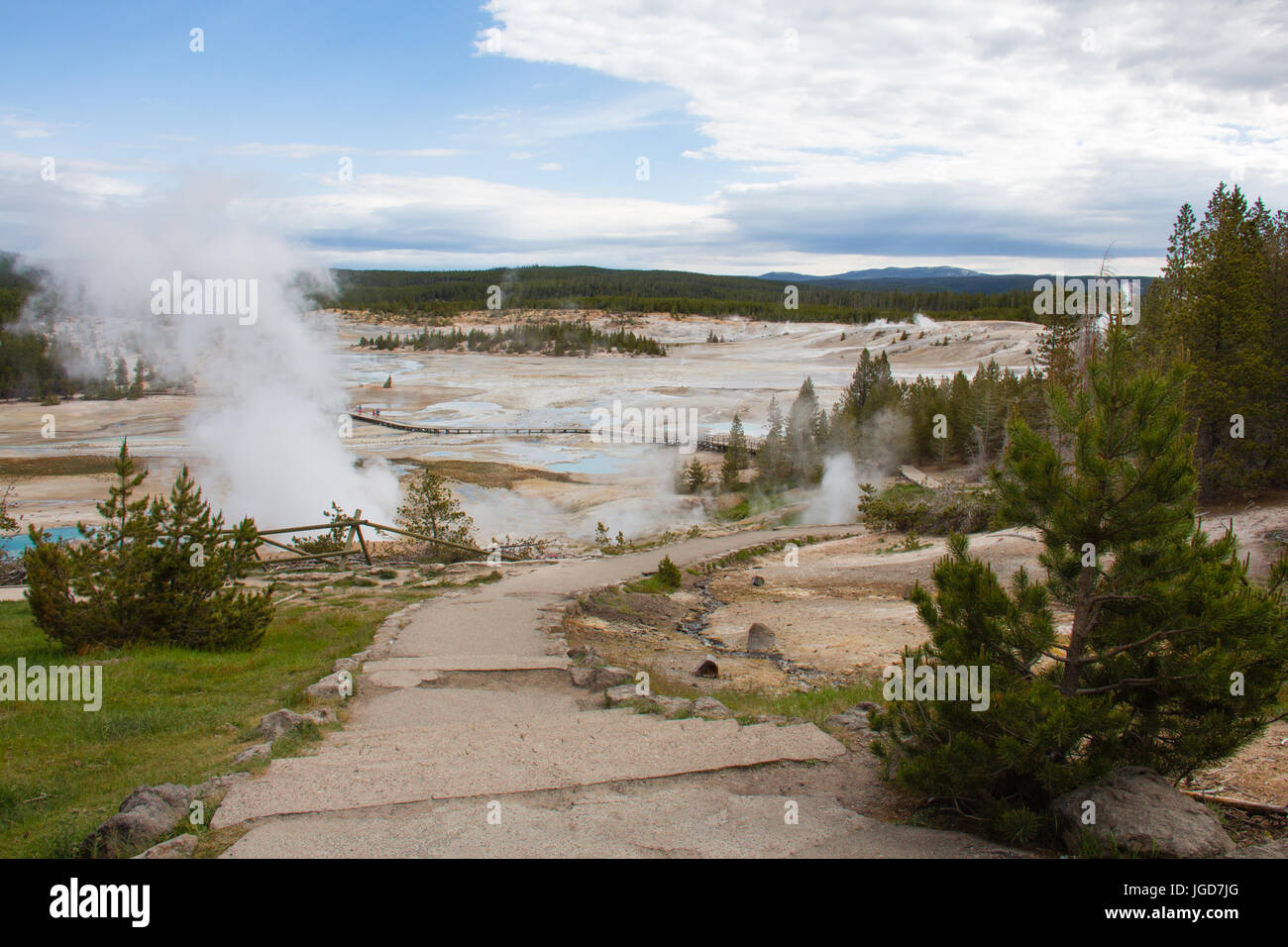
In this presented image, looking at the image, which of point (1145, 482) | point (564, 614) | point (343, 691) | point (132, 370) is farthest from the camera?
point (132, 370)

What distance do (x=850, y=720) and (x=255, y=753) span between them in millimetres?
5279

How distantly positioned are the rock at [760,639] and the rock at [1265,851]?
34.2 feet

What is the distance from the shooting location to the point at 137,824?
5398mm

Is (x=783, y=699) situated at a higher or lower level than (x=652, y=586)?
higher

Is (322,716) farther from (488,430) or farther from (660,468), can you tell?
(488,430)

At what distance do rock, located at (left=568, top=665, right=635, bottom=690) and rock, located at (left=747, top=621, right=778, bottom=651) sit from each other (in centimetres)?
518

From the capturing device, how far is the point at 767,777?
666 cm

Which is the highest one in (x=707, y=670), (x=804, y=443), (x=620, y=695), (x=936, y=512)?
(x=804, y=443)

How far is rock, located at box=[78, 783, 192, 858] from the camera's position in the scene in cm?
530

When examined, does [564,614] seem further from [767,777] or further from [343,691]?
[767,777]
